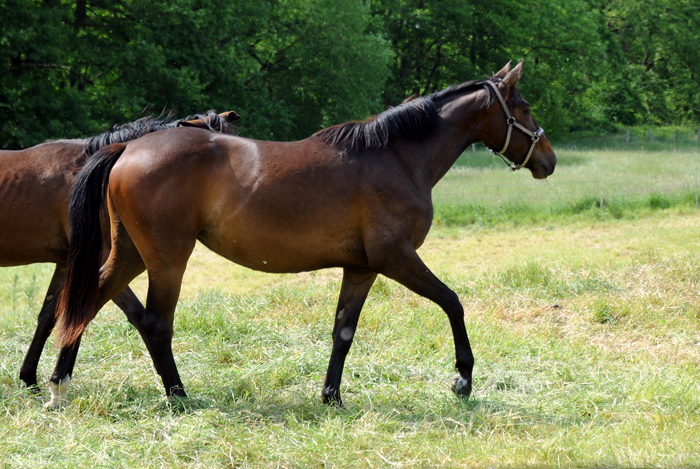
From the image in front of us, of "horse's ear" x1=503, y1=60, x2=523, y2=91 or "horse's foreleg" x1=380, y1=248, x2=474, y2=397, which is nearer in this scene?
"horse's foreleg" x1=380, y1=248, x2=474, y2=397

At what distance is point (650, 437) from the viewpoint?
3.60 meters

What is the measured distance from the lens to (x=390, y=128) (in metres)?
4.26

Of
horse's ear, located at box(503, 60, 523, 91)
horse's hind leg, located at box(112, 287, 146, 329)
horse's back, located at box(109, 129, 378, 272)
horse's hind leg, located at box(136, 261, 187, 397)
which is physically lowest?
horse's hind leg, located at box(112, 287, 146, 329)

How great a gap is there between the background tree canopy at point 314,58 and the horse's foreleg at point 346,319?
23.7ft

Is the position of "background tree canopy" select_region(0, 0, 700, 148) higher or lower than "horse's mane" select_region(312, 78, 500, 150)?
lower

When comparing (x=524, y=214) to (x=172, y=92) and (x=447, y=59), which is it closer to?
(x=172, y=92)

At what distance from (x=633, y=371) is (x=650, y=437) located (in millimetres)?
1235

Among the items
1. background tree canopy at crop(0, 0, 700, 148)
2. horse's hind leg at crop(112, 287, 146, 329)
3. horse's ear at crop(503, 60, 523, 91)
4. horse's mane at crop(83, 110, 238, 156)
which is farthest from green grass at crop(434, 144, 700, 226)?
horse's hind leg at crop(112, 287, 146, 329)

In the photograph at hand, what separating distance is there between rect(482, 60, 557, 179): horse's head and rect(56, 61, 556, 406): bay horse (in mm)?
14

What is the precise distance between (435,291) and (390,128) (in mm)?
1084

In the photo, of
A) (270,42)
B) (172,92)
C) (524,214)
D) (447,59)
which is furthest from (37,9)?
(447,59)

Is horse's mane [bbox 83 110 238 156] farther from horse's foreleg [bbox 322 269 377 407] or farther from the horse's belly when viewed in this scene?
horse's foreleg [bbox 322 269 377 407]

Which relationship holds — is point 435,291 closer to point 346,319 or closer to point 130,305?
point 346,319

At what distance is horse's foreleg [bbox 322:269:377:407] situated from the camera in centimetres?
433
